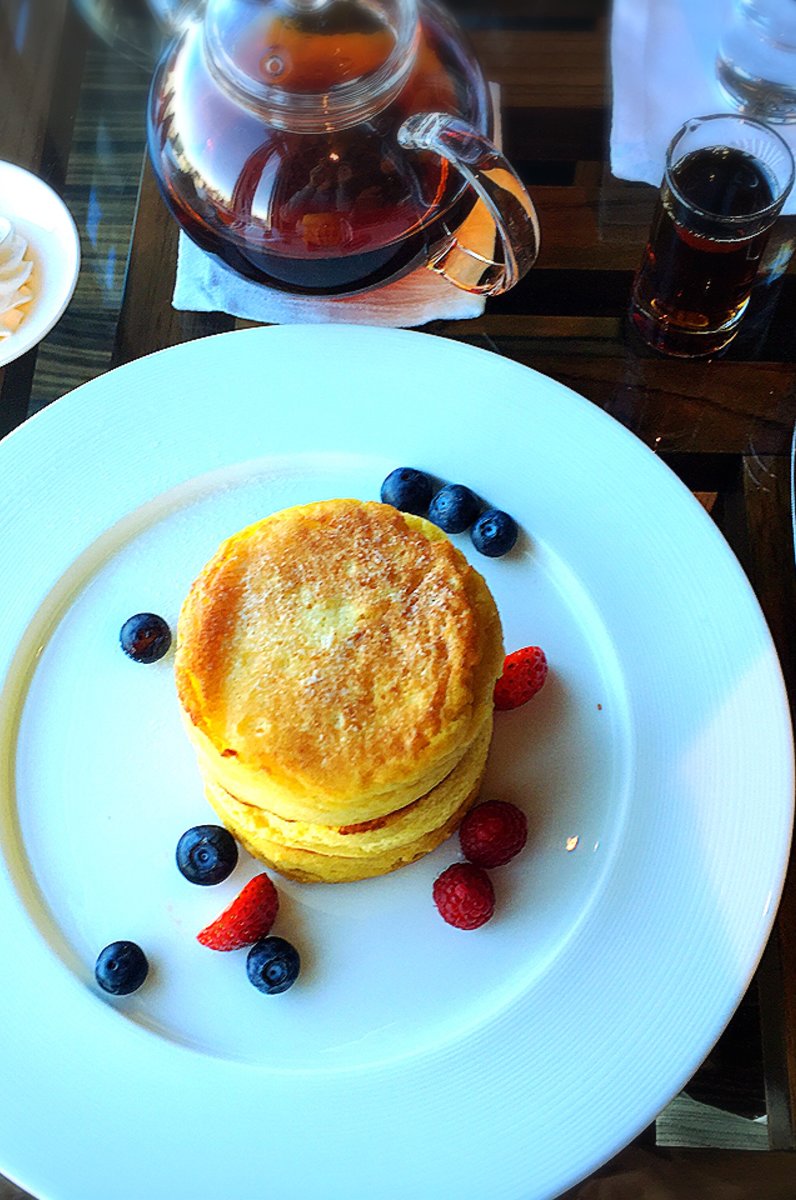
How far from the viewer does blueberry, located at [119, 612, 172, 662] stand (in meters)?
1.30

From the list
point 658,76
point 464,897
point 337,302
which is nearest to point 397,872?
point 464,897

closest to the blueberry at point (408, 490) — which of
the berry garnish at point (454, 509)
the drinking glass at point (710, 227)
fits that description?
the berry garnish at point (454, 509)

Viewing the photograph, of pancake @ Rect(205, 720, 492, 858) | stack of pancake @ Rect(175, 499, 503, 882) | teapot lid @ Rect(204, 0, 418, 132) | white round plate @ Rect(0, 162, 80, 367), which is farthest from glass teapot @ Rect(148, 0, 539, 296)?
pancake @ Rect(205, 720, 492, 858)

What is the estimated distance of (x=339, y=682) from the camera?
1.09 meters

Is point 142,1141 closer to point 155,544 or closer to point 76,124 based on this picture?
point 155,544

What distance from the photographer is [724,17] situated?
5.42 ft

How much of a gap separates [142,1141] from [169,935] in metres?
0.20

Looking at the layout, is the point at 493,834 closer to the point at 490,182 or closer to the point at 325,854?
the point at 325,854

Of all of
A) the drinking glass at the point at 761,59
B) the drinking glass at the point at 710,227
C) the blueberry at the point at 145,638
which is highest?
the drinking glass at the point at 761,59

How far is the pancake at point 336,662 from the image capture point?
106cm

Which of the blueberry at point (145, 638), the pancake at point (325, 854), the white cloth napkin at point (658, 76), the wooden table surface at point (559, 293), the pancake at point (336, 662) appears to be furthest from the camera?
the white cloth napkin at point (658, 76)

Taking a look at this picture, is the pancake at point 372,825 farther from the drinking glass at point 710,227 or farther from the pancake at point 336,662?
the drinking glass at point 710,227

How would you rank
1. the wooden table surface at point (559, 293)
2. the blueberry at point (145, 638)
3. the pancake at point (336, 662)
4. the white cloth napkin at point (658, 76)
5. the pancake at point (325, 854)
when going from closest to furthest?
the pancake at point (336, 662), the pancake at point (325, 854), the blueberry at point (145, 638), the wooden table surface at point (559, 293), the white cloth napkin at point (658, 76)

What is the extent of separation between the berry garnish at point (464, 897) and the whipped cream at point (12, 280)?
90cm
